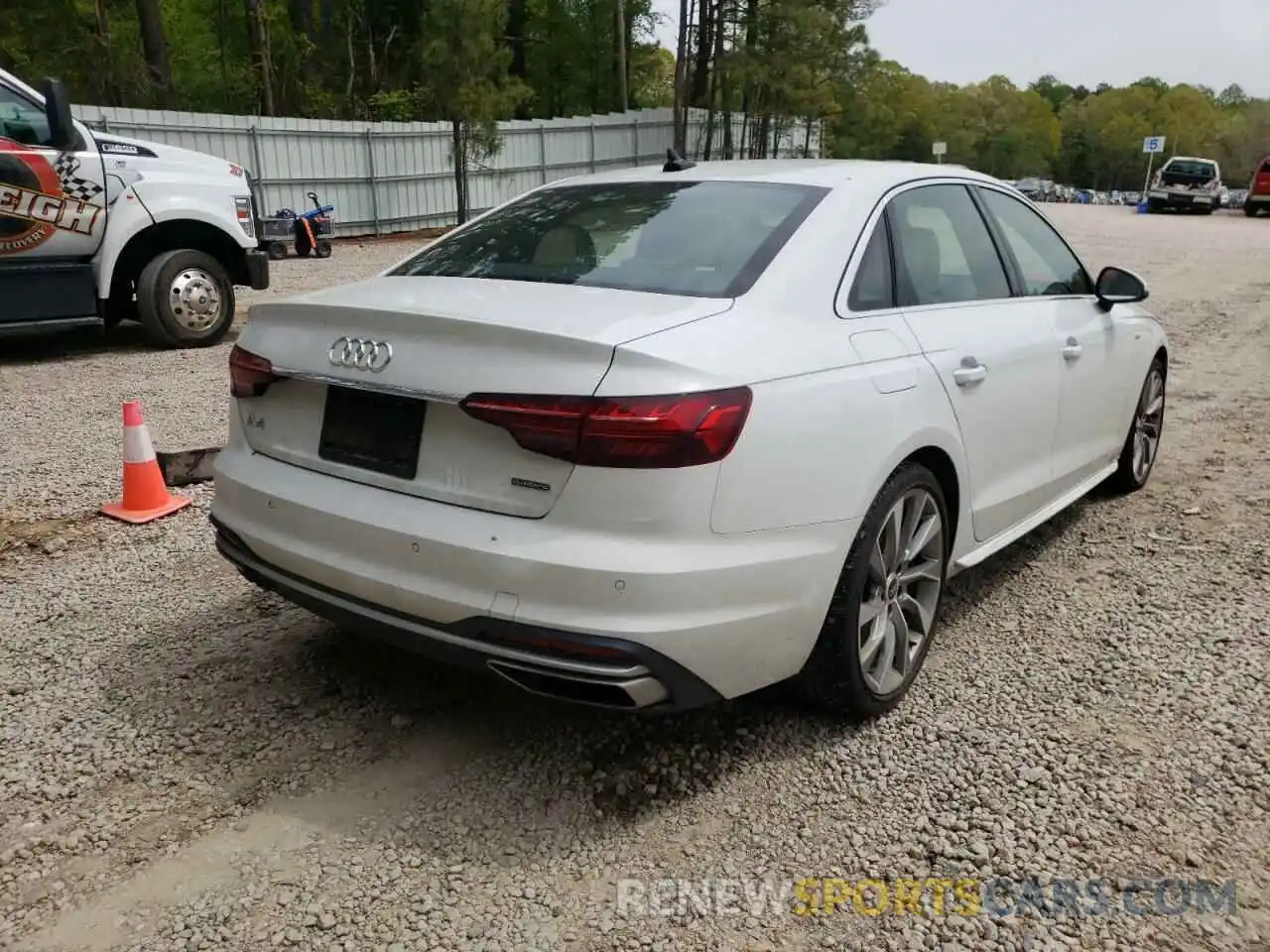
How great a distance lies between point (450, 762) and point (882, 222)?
207 cm

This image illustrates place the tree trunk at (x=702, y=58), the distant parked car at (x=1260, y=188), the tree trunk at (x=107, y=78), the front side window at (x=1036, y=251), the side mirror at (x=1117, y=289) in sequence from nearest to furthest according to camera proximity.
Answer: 1. the front side window at (x=1036, y=251)
2. the side mirror at (x=1117, y=289)
3. the tree trunk at (x=107, y=78)
4. the tree trunk at (x=702, y=58)
5. the distant parked car at (x=1260, y=188)

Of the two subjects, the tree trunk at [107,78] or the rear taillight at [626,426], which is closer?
the rear taillight at [626,426]

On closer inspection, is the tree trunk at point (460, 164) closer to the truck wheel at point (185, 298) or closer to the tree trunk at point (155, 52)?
the tree trunk at point (155, 52)

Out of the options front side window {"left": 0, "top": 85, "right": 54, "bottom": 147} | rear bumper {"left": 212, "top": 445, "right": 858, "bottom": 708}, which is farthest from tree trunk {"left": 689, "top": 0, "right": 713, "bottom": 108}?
rear bumper {"left": 212, "top": 445, "right": 858, "bottom": 708}

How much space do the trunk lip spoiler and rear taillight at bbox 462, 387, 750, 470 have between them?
6.2 inches

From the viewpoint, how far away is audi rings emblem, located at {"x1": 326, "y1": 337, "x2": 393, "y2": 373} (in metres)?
2.70

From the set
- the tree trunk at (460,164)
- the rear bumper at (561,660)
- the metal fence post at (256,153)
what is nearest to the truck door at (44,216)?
the rear bumper at (561,660)

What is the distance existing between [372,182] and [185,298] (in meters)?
13.5

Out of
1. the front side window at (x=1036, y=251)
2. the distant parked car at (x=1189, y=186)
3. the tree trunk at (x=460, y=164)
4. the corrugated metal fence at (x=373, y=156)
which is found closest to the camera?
the front side window at (x=1036, y=251)

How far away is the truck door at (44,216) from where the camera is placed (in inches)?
299

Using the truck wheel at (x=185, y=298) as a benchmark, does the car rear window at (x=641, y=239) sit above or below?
above

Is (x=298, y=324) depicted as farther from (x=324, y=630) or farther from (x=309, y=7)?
(x=309, y=7)

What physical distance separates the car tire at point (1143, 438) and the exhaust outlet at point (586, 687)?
3.53 m

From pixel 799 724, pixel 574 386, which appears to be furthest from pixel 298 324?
pixel 799 724
